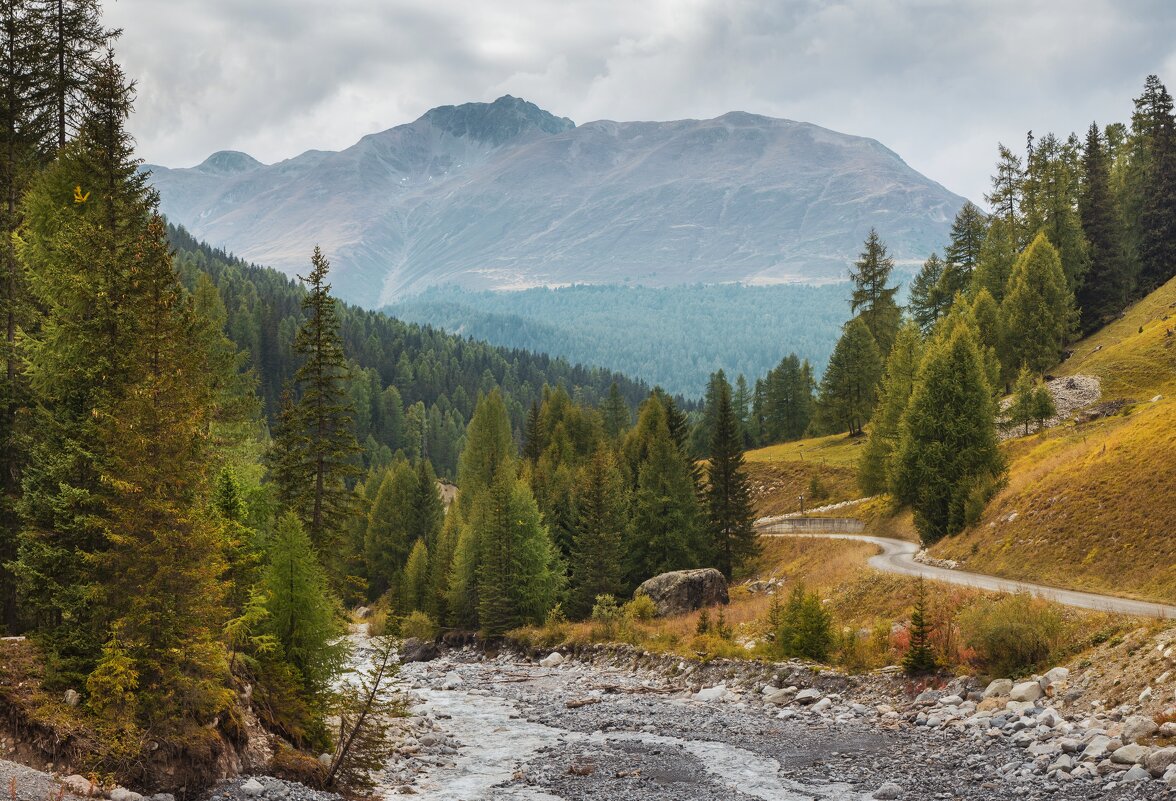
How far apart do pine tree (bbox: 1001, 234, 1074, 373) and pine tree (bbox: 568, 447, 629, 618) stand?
4515 centimetres

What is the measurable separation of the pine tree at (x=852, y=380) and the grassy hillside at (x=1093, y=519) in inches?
1891

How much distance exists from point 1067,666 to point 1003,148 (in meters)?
98.7

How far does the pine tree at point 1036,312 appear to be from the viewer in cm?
8600

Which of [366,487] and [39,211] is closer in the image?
[39,211]

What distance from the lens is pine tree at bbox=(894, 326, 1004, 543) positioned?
5025 cm

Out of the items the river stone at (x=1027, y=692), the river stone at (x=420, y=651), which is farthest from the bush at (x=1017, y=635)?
the river stone at (x=420, y=651)

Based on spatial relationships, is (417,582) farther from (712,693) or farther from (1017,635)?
(1017,635)

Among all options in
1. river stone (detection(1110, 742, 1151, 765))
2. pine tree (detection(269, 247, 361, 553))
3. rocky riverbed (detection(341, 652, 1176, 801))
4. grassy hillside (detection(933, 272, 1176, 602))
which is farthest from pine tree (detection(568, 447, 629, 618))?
river stone (detection(1110, 742, 1151, 765))

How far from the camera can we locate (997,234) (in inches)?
3957

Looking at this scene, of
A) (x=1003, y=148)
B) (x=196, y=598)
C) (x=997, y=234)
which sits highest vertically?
(x=1003, y=148)

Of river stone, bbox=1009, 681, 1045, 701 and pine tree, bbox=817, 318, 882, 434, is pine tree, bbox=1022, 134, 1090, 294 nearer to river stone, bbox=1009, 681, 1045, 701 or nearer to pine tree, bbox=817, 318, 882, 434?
pine tree, bbox=817, 318, 882, 434

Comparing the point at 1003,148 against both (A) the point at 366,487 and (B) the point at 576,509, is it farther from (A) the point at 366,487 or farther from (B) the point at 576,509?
(A) the point at 366,487

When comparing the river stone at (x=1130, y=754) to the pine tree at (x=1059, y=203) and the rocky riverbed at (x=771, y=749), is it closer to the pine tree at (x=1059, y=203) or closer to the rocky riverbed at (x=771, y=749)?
the rocky riverbed at (x=771, y=749)

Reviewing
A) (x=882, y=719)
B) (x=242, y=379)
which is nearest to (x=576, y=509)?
(x=242, y=379)
